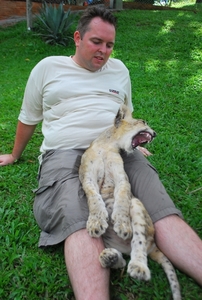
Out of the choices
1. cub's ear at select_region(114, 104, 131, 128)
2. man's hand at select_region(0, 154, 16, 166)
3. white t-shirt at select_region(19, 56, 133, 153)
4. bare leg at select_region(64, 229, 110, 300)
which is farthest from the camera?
man's hand at select_region(0, 154, 16, 166)

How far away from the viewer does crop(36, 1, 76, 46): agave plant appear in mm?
9852

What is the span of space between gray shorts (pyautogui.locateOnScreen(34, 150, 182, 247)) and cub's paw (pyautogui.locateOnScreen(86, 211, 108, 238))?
72 mm

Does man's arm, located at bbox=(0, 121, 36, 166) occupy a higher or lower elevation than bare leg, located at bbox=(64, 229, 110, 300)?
lower

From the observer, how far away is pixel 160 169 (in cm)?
427

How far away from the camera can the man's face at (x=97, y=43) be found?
136 inches

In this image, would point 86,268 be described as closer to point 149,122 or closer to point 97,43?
point 97,43

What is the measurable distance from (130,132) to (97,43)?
980mm

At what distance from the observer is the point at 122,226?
8.19ft

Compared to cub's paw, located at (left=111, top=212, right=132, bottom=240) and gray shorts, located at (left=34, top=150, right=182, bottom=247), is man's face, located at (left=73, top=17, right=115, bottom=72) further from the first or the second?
cub's paw, located at (left=111, top=212, right=132, bottom=240)

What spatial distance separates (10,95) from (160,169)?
380 centimetres

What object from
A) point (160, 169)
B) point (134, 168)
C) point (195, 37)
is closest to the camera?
point (134, 168)

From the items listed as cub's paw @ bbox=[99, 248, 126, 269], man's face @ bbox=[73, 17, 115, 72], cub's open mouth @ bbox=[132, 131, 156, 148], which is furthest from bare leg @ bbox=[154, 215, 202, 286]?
man's face @ bbox=[73, 17, 115, 72]

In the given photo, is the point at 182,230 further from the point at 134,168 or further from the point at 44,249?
the point at 44,249

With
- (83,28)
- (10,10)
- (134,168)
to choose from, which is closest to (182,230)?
(134,168)
